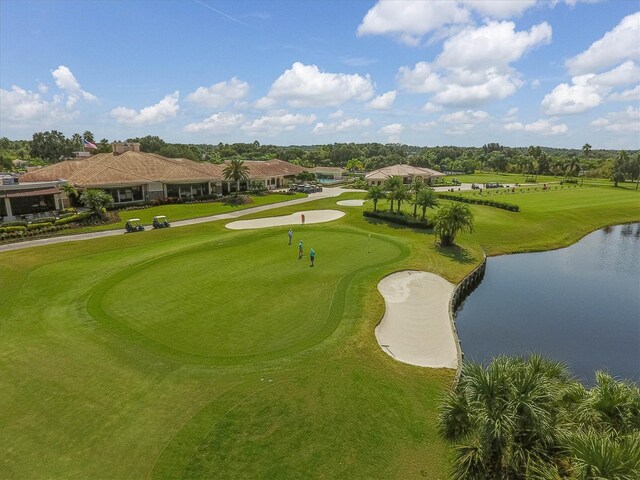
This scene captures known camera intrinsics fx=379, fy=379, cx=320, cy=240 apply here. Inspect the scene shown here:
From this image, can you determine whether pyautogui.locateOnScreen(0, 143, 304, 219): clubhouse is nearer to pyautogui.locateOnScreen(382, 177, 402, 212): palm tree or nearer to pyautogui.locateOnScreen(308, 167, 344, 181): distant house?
pyautogui.locateOnScreen(382, 177, 402, 212): palm tree

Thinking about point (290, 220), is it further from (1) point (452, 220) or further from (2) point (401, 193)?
(1) point (452, 220)

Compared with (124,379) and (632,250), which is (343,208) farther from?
(124,379)

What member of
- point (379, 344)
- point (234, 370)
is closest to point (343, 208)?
point (379, 344)

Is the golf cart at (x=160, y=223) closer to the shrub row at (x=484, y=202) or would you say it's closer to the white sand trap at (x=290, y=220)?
the white sand trap at (x=290, y=220)

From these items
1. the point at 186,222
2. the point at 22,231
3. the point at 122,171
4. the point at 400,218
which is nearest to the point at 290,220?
the point at 186,222

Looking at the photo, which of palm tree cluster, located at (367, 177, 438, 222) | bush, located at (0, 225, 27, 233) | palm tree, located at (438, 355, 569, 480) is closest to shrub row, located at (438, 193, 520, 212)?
palm tree cluster, located at (367, 177, 438, 222)

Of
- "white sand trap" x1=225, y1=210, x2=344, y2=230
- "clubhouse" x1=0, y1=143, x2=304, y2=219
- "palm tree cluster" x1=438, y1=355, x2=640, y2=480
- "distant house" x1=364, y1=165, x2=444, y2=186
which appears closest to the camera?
"palm tree cluster" x1=438, y1=355, x2=640, y2=480

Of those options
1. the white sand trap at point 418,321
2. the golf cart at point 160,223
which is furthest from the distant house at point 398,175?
the white sand trap at point 418,321

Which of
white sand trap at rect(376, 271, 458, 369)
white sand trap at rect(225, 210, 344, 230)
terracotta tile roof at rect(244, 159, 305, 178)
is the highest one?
terracotta tile roof at rect(244, 159, 305, 178)
